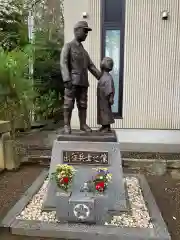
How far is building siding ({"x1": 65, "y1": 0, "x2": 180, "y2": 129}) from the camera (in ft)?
Result: 23.7

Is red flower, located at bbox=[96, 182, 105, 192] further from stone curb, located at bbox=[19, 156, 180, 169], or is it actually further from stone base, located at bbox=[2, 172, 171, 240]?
stone curb, located at bbox=[19, 156, 180, 169]

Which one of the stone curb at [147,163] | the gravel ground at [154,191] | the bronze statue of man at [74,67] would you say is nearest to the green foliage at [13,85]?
the gravel ground at [154,191]

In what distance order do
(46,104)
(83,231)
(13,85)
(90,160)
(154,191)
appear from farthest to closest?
1. (46,104)
2. (13,85)
3. (154,191)
4. (90,160)
5. (83,231)

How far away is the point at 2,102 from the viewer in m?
6.26

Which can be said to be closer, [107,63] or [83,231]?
[83,231]

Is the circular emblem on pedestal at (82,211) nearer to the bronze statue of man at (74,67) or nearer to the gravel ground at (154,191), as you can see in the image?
the gravel ground at (154,191)

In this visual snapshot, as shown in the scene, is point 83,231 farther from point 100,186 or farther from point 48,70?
point 48,70

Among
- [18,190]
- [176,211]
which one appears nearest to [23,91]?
[18,190]

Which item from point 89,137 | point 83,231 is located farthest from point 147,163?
point 83,231

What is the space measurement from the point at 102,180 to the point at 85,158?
0.43m

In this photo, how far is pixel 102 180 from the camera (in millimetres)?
3234

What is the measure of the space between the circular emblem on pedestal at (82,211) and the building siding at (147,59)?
4752 mm

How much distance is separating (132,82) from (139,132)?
4.70ft

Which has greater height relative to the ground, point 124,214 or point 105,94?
point 105,94
